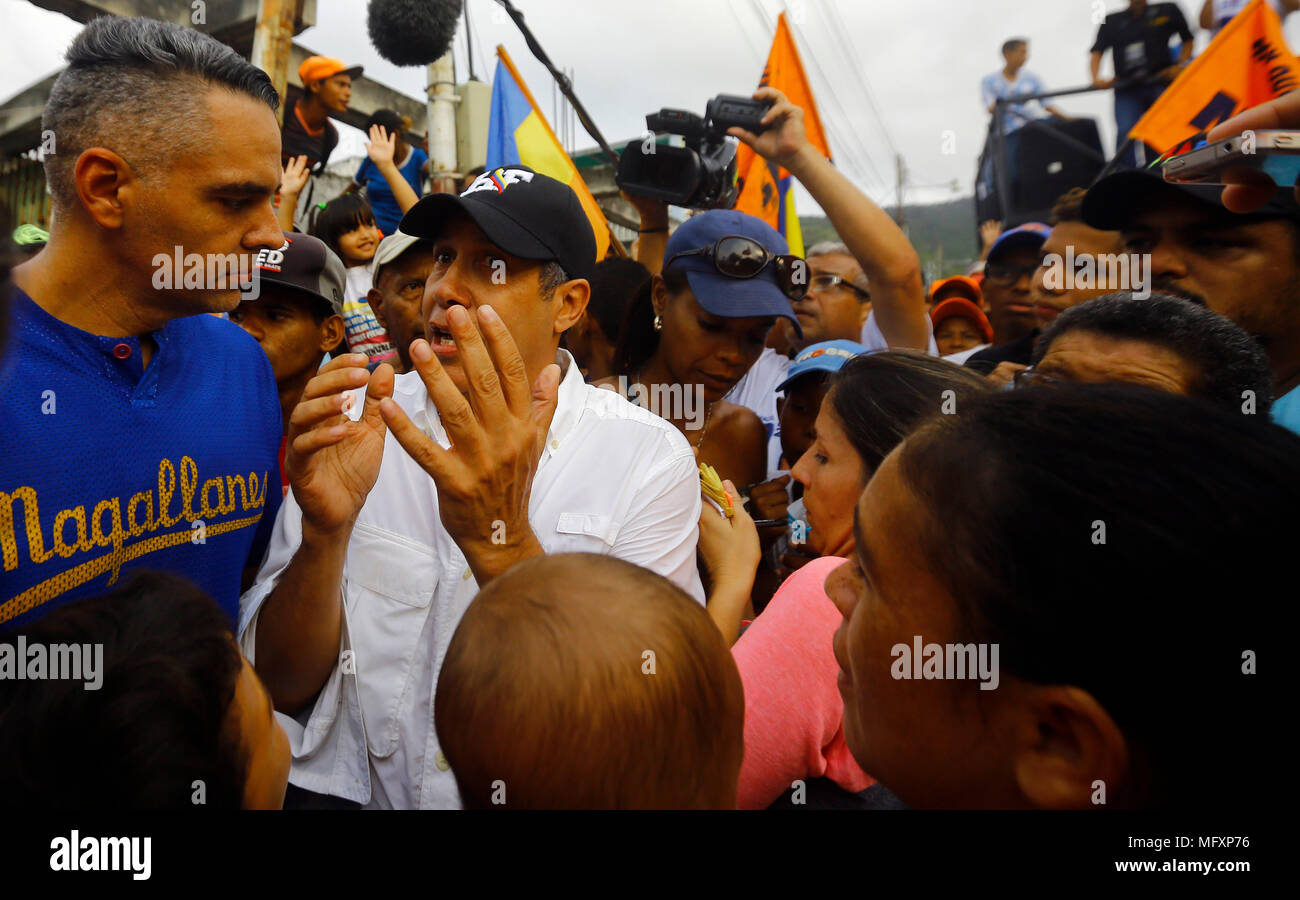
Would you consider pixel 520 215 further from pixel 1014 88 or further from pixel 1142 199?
pixel 1014 88

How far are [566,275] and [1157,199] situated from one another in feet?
5.92

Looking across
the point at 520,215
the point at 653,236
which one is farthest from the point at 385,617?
the point at 653,236

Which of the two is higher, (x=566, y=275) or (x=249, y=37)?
(x=249, y=37)

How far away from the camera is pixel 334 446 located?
1592 millimetres

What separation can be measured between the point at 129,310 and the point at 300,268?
41.9 inches

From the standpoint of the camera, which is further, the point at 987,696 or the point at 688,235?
the point at 688,235

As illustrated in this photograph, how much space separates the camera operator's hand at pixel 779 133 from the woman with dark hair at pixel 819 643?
145 cm

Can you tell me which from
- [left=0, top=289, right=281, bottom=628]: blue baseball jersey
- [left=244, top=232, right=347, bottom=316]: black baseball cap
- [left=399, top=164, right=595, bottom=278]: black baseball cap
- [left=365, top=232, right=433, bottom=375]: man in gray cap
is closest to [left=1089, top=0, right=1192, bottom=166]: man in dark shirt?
[left=365, top=232, right=433, bottom=375]: man in gray cap

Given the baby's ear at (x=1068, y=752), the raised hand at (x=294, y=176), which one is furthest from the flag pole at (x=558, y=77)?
the baby's ear at (x=1068, y=752)

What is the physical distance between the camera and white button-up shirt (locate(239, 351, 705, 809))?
156 cm

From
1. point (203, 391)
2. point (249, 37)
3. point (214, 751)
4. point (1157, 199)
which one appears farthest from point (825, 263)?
point (249, 37)

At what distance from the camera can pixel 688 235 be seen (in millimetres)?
2934

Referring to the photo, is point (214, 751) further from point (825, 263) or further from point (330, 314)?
point (825, 263)
